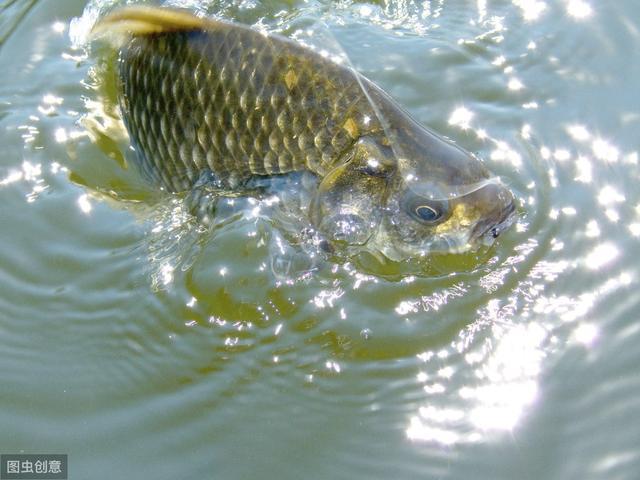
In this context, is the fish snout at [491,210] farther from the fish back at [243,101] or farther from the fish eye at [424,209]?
the fish back at [243,101]

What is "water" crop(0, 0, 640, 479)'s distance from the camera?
2773 millimetres

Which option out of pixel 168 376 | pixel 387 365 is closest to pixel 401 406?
pixel 387 365

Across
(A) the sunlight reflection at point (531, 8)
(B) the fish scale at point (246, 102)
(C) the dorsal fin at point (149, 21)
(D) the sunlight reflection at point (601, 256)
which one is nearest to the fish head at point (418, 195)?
(B) the fish scale at point (246, 102)

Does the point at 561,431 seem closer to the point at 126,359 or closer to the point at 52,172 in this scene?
the point at 126,359

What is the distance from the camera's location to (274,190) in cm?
340

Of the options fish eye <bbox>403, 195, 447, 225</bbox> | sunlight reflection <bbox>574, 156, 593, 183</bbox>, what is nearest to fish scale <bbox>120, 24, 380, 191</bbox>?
fish eye <bbox>403, 195, 447, 225</bbox>

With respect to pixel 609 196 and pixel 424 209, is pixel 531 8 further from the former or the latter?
pixel 424 209

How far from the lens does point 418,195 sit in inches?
123

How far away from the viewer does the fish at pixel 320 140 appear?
312 centimetres

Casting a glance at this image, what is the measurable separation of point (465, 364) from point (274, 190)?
3.76ft

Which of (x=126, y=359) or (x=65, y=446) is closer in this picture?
(x=65, y=446)

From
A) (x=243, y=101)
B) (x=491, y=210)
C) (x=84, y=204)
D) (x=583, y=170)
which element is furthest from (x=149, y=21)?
(x=583, y=170)

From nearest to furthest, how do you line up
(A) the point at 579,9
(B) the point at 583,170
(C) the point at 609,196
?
(C) the point at 609,196 < (B) the point at 583,170 < (A) the point at 579,9

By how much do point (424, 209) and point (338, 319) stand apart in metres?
0.61
